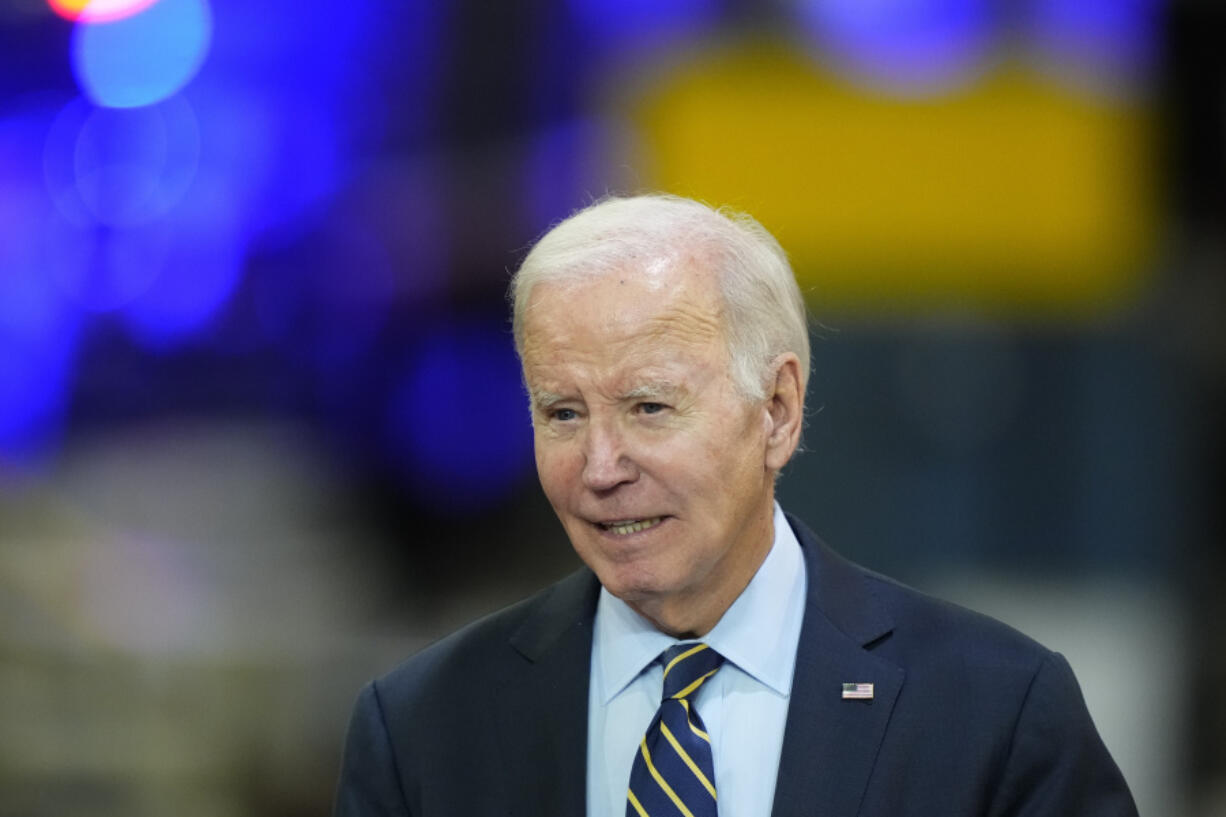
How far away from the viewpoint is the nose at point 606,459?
81.3 inches

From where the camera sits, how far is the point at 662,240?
84.2 inches

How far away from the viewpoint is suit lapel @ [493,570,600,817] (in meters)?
2.17

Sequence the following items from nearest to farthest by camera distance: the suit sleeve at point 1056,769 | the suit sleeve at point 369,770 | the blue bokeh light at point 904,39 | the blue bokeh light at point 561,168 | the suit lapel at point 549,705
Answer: the suit sleeve at point 1056,769 < the suit lapel at point 549,705 < the suit sleeve at point 369,770 < the blue bokeh light at point 904,39 < the blue bokeh light at point 561,168

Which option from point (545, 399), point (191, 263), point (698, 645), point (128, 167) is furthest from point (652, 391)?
point (128, 167)

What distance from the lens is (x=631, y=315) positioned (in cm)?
207

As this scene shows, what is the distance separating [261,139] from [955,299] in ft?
11.3

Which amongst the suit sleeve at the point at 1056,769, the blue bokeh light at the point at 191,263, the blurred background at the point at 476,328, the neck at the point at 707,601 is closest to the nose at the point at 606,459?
the neck at the point at 707,601

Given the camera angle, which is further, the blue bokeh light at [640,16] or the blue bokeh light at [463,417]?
the blue bokeh light at [463,417]

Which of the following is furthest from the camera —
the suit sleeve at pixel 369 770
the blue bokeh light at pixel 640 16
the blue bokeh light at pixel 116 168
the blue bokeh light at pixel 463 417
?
the blue bokeh light at pixel 116 168

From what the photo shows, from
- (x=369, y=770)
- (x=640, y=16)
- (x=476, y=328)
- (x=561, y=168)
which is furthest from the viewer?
(x=476, y=328)

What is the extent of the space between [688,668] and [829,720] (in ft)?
0.73

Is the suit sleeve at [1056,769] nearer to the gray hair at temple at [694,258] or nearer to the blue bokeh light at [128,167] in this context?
the gray hair at temple at [694,258]

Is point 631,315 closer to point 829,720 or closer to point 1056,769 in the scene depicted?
point 829,720

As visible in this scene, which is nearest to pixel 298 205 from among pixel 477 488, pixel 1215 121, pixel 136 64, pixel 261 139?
pixel 261 139
